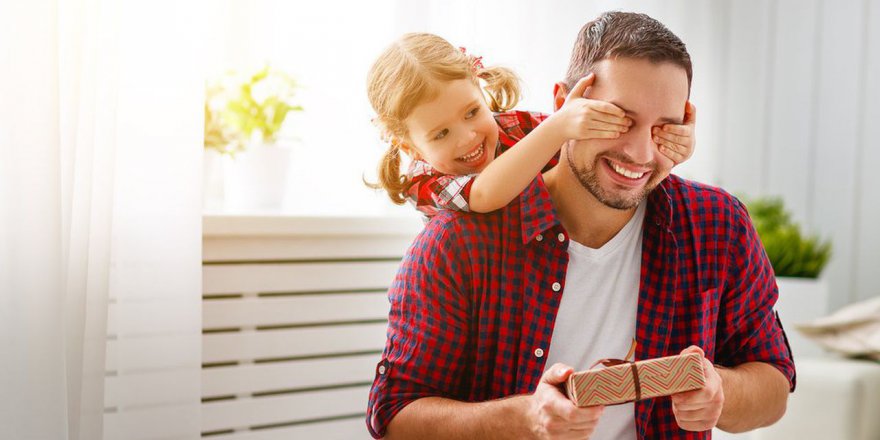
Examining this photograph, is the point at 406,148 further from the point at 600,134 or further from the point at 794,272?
the point at 794,272

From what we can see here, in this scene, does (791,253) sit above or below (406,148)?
below

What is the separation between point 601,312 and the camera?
123 centimetres

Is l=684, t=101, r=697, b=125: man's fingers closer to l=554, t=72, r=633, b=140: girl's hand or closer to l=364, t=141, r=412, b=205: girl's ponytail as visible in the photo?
l=554, t=72, r=633, b=140: girl's hand

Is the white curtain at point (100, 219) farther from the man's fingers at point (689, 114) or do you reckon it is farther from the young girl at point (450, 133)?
the man's fingers at point (689, 114)

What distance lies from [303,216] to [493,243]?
828 millimetres

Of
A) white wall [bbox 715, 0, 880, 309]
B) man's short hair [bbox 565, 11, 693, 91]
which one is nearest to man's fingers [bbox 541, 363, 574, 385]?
man's short hair [bbox 565, 11, 693, 91]

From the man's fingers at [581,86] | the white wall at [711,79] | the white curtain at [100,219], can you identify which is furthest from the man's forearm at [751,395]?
the white wall at [711,79]

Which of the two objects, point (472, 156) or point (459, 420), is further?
point (472, 156)

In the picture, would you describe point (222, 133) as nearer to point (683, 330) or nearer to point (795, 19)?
Answer: point (683, 330)

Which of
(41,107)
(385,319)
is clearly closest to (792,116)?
(385,319)

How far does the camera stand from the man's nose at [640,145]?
1.12 metres

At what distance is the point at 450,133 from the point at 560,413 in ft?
1.75

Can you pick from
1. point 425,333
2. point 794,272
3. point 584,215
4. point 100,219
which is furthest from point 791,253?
point 100,219

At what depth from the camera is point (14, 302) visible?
55.3 inches
